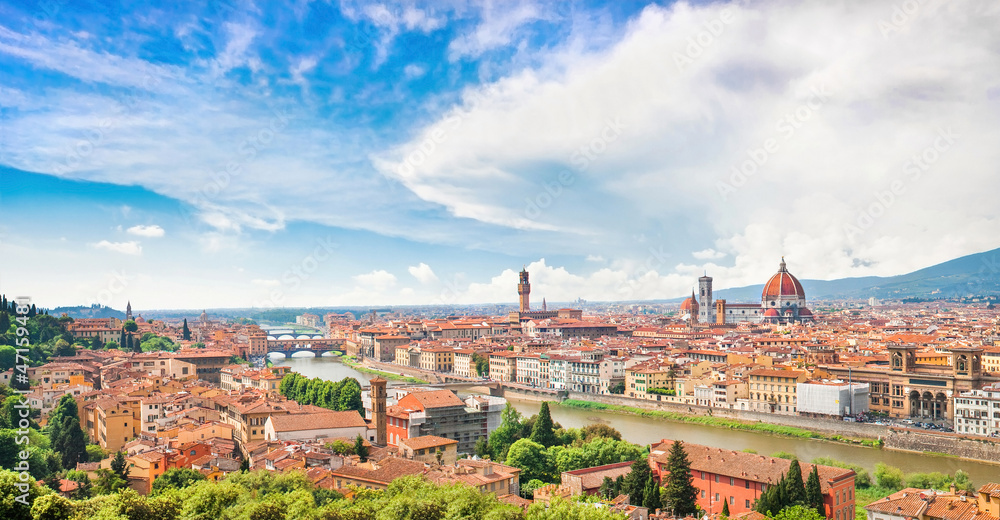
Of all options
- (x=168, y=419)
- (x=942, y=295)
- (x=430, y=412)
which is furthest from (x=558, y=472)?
(x=942, y=295)

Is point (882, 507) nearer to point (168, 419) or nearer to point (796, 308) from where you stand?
point (168, 419)

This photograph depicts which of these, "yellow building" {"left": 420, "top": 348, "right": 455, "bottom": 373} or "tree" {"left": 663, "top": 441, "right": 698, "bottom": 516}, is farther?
"yellow building" {"left": 420, "top": 348, "right": 455, "bottom": 373}

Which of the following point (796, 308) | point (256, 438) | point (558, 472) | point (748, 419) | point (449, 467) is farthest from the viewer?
point (796, 308)

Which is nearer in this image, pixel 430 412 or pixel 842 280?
pixel 430 412

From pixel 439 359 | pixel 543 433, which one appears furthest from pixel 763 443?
pixel 439 359

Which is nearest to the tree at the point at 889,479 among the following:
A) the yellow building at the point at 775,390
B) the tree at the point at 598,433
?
the tree at the point at 598,433

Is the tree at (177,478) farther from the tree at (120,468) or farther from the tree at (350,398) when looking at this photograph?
the tree at (350,398)

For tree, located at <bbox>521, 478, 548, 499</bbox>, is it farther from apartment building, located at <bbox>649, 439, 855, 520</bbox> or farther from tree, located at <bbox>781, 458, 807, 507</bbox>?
tree, located at <bbox>781, 458, 807, 507</bbox>

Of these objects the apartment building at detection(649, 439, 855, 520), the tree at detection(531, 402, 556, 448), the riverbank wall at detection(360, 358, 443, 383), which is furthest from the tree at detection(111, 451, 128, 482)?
the riverbank wall at detection(360, 358, 443, 383)
